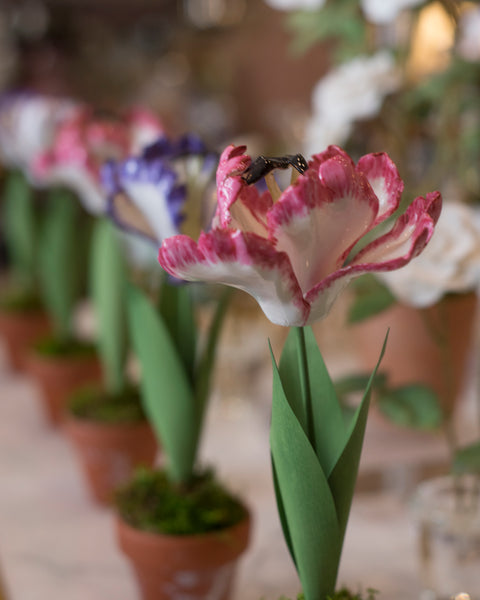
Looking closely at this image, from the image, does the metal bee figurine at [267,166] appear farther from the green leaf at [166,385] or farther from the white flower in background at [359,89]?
the white flower in background at [359,89]

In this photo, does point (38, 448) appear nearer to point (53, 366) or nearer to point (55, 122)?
point (53, 366)

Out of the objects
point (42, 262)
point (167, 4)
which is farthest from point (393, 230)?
point (167, 4)

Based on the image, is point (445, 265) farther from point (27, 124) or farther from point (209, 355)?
point (27, 124)

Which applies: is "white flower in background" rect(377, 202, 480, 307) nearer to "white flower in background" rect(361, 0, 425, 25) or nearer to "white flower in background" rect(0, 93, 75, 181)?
"white flower in background" rect(361, 0, 425, 25)

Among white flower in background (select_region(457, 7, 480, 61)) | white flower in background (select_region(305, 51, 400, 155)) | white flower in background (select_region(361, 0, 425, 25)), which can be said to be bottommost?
white flower in background (select_region(305, 51, 400, 155))

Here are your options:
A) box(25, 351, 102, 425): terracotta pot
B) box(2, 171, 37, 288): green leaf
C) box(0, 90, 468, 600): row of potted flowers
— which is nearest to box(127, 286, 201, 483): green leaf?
box(0, 90, 468, 600): row of potted flowers

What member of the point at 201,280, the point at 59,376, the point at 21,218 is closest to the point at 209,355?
the point at 201,280
